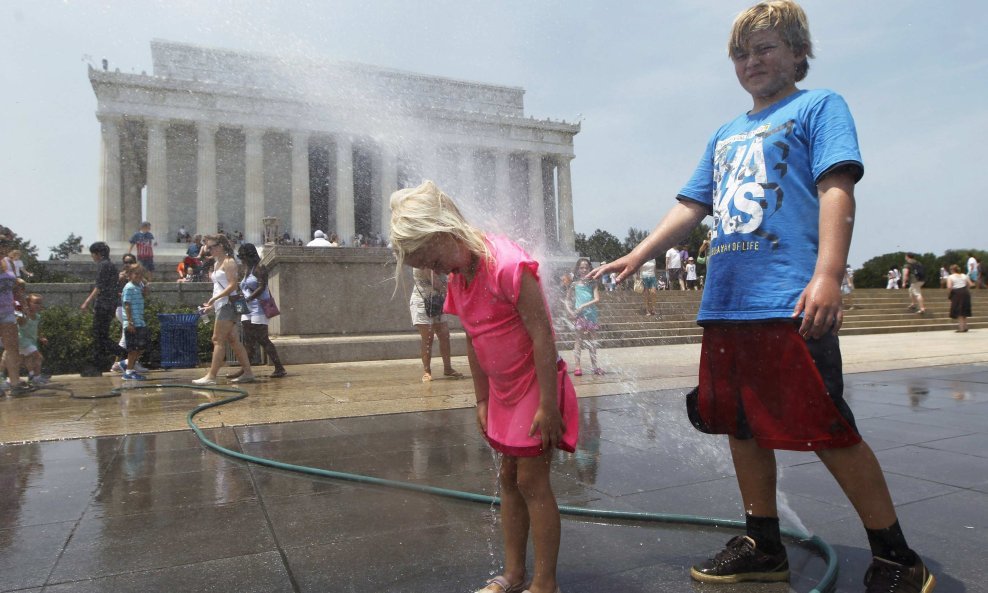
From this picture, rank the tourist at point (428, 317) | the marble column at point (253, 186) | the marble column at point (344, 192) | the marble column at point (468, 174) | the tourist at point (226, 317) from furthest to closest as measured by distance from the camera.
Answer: the marble column at point (344, 192), the marble column at point (253, 186), the marble column at point (468, 174), the tourist at point (226, 317), the tourist at point (428, 317)

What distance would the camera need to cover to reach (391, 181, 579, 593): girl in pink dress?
2068 millimetres

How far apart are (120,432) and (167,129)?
4907 centimetres

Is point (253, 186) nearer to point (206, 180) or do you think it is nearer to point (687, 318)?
point (206, 180)

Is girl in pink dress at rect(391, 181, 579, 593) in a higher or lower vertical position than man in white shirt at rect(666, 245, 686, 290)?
lower

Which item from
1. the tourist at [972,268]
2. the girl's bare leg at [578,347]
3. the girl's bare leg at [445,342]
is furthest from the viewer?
the tourist at [972,268]

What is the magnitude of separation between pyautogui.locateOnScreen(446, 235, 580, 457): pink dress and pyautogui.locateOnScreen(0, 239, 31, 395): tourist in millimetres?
7286

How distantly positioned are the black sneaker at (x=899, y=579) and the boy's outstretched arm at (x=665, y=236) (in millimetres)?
1169

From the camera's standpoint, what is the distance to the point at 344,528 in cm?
292

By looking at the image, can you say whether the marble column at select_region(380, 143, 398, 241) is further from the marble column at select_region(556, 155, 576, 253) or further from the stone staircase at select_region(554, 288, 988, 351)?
the stone staircase at select_region(554, 288, 988, 351)

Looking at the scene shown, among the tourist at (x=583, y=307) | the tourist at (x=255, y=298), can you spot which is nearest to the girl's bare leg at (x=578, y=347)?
the tourist at (x=583, y=307)

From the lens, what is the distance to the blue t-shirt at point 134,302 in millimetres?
9516

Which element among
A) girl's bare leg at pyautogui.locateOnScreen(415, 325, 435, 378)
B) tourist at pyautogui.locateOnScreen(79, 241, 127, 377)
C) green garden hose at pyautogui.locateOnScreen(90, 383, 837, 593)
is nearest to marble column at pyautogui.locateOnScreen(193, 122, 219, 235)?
tourist at pyautogui.locateOnScreen(79, 241, 127, 377)

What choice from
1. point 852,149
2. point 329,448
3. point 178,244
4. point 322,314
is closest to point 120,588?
point 329,448

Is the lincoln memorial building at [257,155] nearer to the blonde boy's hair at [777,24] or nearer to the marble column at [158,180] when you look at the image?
the marble column at [158,180]
